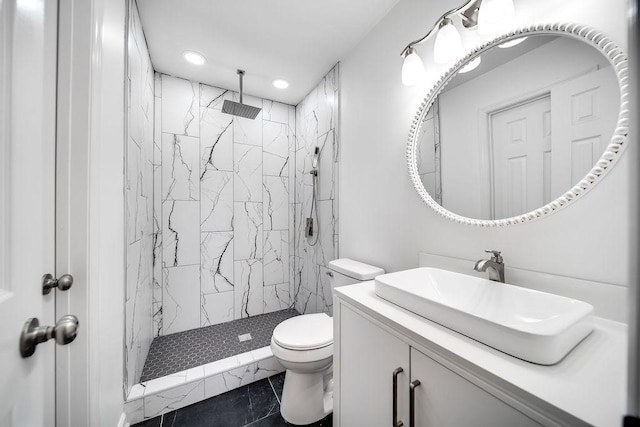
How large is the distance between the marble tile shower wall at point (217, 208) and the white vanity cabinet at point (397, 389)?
5.29 feet

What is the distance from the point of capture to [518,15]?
2.86 ft

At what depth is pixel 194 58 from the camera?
185 centimetres

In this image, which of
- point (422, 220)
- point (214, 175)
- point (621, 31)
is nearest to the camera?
point (621, 31)

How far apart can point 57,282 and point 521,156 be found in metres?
1.61

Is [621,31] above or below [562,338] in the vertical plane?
above

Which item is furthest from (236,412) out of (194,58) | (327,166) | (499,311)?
(194,58)

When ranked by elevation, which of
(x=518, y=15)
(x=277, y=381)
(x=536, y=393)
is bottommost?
(x=277, y=381)

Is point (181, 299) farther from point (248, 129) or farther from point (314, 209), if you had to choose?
point (248, 129)

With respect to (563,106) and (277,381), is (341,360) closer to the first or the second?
(277,381)

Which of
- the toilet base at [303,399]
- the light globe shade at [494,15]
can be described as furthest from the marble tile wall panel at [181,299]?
the light globe shade at [494,15]

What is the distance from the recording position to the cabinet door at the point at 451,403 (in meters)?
0.50

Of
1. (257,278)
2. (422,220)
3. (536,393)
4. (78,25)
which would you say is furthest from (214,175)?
(536,393)

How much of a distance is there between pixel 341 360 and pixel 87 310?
95cm

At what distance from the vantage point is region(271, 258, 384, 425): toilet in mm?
1285
